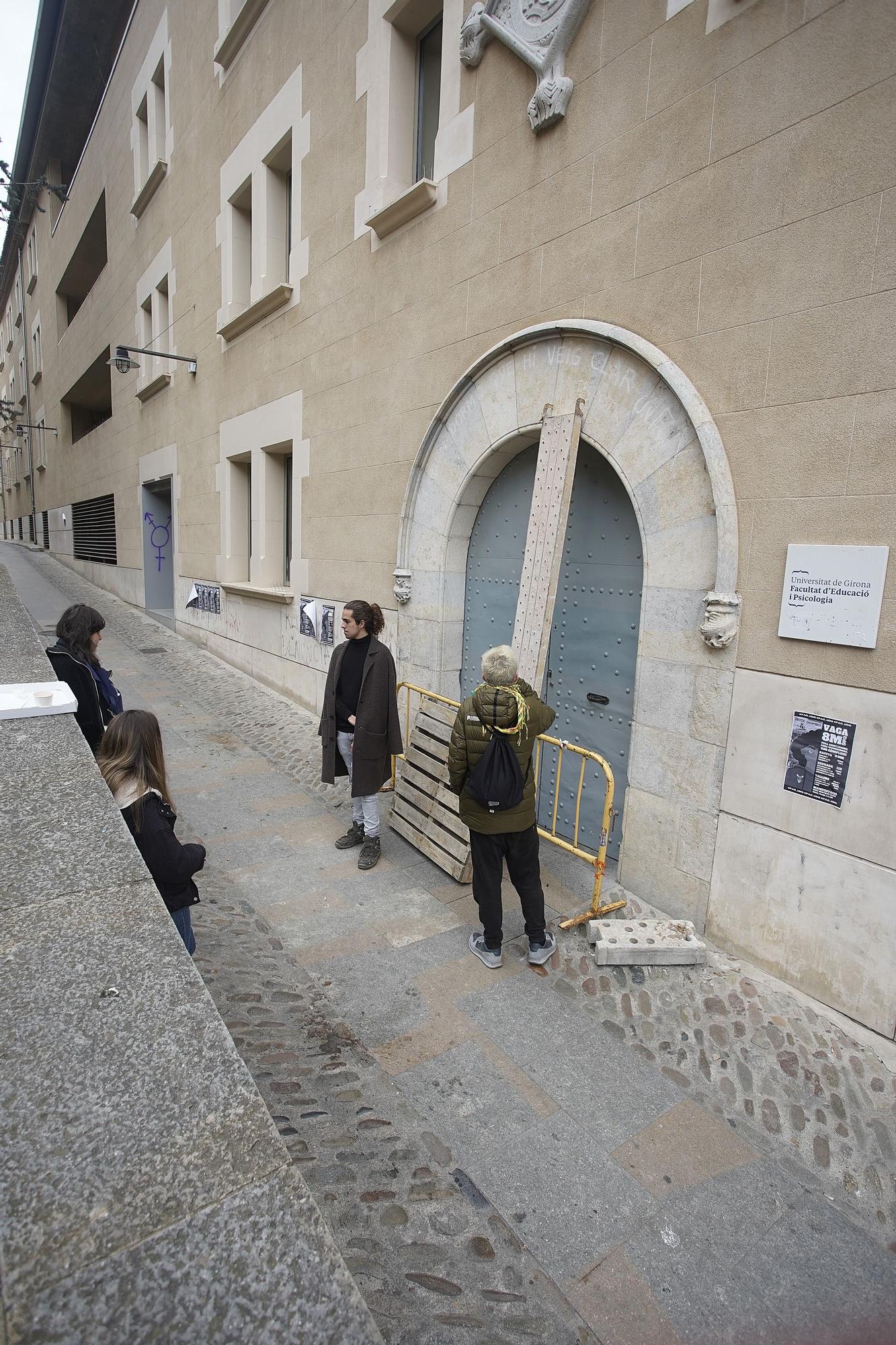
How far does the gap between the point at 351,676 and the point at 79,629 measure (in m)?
1.81

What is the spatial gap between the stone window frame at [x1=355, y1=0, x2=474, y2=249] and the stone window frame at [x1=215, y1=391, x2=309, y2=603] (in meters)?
2.44

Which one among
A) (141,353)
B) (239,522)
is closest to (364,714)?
(239,522)

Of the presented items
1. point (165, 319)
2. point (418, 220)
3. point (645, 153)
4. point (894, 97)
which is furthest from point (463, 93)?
point (165, 319)

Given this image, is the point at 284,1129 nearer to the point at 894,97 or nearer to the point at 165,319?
the point at 894,97

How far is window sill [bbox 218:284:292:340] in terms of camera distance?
27.5ft

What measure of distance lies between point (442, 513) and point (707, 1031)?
4284 mm

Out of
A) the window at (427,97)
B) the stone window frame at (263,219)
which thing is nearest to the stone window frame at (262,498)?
the stone window frame at (263,219)

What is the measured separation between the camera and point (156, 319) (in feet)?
45.9

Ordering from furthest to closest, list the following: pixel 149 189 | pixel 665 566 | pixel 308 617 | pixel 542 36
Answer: pixel 149 189 < pixel 308 617 < pixel 542 36 < pixel 665 566

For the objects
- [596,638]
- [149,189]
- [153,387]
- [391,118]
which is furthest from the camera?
[153,387]

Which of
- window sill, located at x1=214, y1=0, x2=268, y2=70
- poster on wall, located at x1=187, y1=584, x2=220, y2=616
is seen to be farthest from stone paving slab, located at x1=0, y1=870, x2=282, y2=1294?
window sill, located at x1=214, y1=0, x2=268, y2=70

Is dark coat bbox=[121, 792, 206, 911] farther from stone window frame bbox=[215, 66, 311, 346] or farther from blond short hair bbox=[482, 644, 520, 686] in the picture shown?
stone window frame bbox=[215, 66, 311, 346]

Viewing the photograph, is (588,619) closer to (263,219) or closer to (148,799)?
(148,799)

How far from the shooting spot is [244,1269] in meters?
1.02
